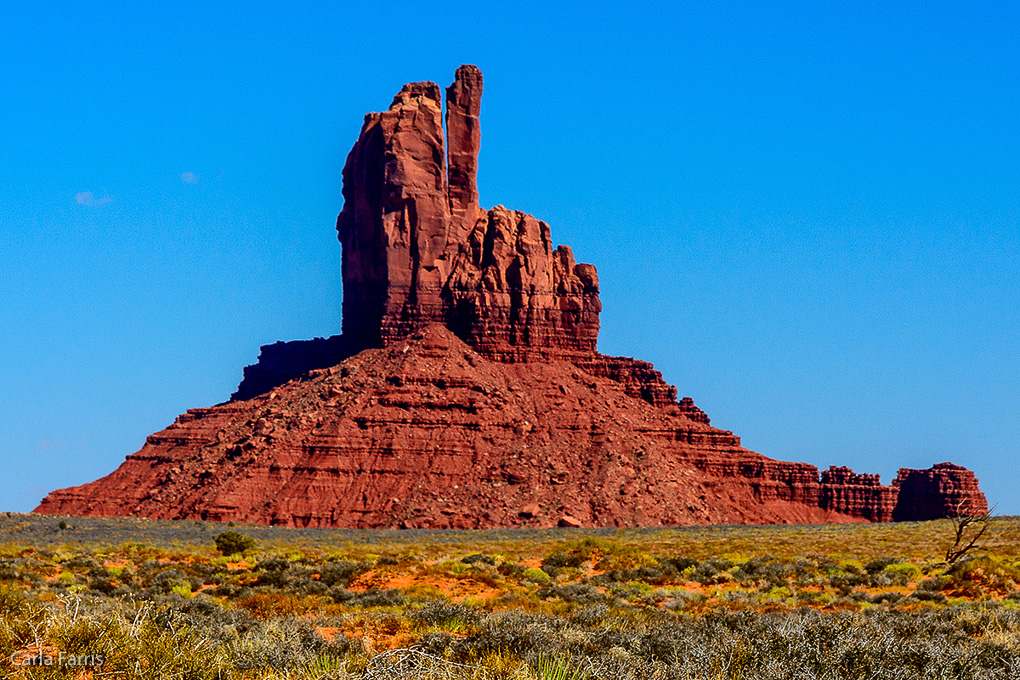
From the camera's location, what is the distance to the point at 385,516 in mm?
82312

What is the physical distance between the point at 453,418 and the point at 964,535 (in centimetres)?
4903

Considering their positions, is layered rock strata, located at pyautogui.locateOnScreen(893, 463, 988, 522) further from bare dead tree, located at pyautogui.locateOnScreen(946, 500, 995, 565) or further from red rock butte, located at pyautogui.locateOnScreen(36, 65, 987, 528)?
bare dead tree, located at pyautogui.locateOnScreen(946, 500, 995, 565)

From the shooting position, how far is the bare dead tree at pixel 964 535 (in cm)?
3378

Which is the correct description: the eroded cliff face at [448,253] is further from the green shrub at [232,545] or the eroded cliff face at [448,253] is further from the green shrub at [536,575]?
the green shrub at [536,575]

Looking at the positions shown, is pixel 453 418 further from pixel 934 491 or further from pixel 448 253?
pixel 934 491

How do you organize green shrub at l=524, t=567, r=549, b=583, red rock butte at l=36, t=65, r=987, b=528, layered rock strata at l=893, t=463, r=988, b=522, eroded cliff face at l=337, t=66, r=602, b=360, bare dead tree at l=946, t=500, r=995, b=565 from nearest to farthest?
green shrub at l=524, t=567, r=549, b=583
bare dead tree at l=946, t=500, r=995, b=565
red rock butte at l=36, t=65, r=987, b=528
eroded cliff face at l=337, t=66, r=602, b=360
layered rock strata at l=893, t=463, r=988, b=522

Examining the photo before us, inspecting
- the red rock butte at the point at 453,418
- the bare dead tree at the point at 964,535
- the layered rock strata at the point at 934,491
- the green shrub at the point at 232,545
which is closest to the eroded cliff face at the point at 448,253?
the red rock butte at the point at 453,418

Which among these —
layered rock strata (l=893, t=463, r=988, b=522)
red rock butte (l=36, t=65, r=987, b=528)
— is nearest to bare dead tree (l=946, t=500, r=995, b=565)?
red rock butte (l=36, t=65, r=987, b=528)

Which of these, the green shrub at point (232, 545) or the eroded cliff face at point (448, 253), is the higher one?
the eroded cliff face at point (448, 253)

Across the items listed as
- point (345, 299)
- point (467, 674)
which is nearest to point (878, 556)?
point (467, 674)

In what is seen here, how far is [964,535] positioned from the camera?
172 feet

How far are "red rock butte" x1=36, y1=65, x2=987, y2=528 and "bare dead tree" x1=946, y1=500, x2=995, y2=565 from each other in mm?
34119

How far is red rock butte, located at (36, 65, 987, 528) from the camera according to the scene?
85438 millimetres

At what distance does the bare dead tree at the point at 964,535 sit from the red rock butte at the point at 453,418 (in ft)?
112
